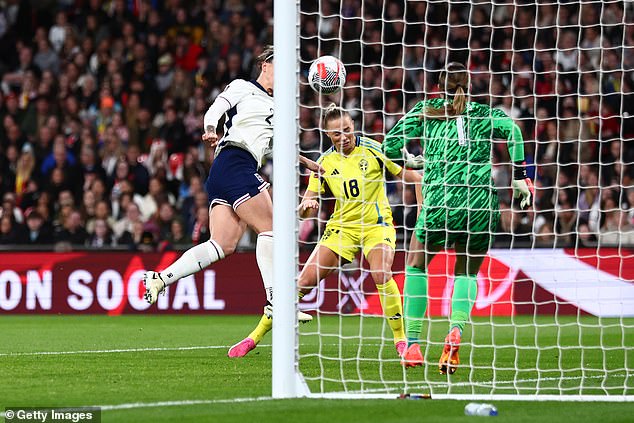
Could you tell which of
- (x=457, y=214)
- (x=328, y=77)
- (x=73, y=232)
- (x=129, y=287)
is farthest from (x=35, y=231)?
(x=457, y=214)

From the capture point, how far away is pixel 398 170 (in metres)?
9.29

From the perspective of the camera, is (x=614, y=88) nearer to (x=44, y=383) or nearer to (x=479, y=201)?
(x=479, y=201)

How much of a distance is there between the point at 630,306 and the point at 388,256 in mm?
5517

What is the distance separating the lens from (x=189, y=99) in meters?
19.0

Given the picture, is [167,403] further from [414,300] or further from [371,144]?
[371,144]

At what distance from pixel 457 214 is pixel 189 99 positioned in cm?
1130

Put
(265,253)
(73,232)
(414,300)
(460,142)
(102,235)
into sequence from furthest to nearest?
(73,232), (102,235), (265,253), (414,300), (460,142)

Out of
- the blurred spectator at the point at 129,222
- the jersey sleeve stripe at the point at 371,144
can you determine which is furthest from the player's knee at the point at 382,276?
the blurred spectator at the point at 129,222

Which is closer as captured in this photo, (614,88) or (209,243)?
(209,243)

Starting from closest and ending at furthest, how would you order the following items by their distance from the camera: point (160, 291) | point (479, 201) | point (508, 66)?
point (479, 201), point (160, 291), point (508, 66)

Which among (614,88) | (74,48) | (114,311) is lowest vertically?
(114,311)

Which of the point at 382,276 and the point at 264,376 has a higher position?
the point at 382,276

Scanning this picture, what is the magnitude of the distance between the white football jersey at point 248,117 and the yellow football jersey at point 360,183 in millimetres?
516

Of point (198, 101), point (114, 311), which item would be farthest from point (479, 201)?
point (198, 101)
